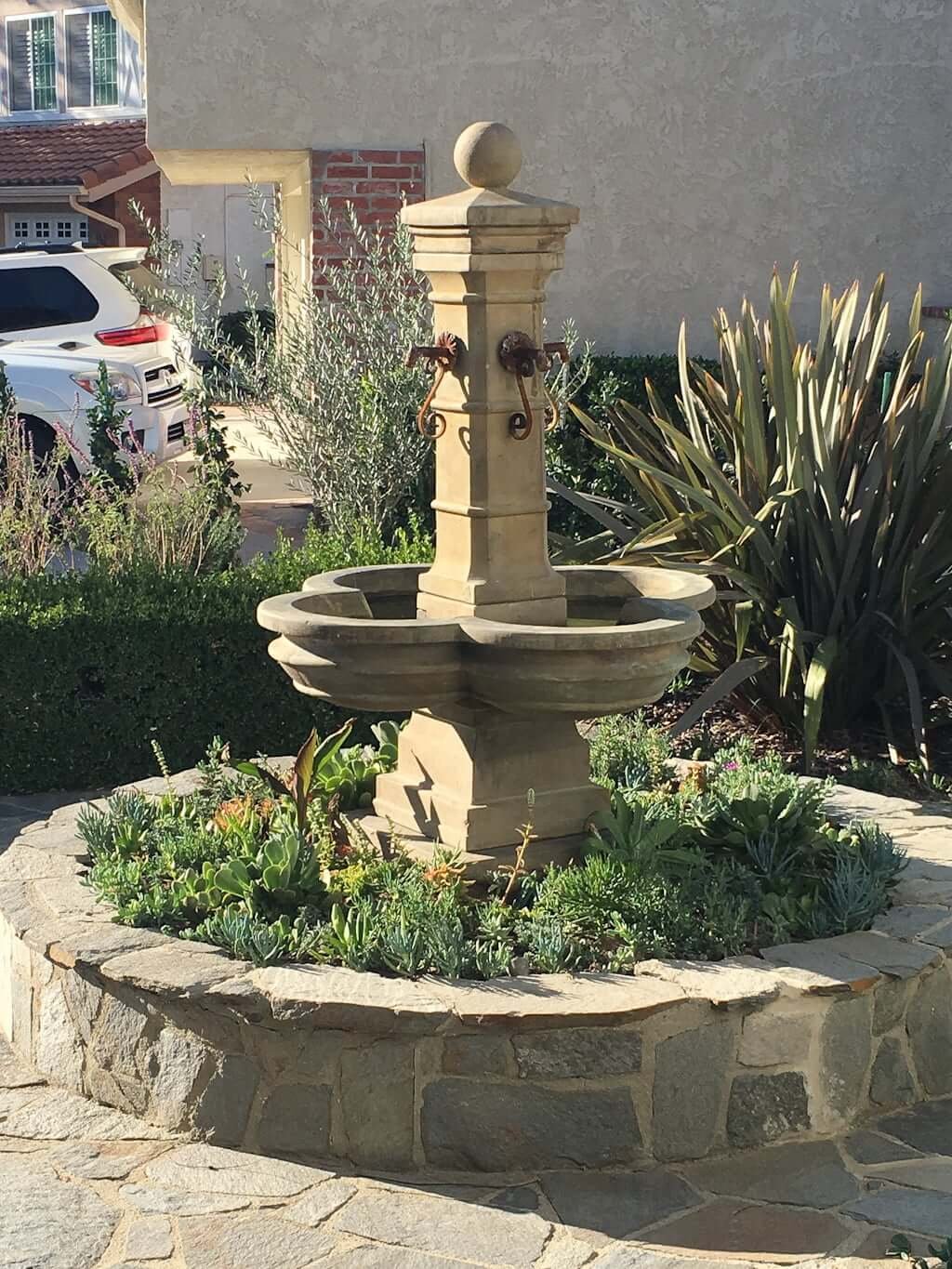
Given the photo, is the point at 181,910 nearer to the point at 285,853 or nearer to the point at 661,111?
the point at 285,853

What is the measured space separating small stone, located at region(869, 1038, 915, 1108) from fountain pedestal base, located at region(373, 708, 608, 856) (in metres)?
A: 1.02

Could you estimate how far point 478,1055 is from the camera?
408cm

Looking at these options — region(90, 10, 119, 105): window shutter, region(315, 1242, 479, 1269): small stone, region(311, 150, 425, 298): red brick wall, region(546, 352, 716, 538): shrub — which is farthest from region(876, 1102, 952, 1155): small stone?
region(90, 10, 119, 105): window shutter

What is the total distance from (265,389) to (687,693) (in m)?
2.92

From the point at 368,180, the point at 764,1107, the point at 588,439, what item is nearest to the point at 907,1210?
the point at 764,1107

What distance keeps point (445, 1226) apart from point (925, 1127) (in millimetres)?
1272

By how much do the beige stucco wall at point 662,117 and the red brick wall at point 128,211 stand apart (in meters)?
15.9

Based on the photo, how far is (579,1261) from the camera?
3.73 metres

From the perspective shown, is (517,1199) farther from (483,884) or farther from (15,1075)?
(15,1075)

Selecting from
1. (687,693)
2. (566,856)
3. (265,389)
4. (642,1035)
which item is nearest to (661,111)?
(265,389)

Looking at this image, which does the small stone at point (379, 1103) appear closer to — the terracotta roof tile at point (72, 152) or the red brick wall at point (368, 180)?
the red brick wall at point (368, 180)

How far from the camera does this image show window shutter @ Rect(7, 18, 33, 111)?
29188 mm

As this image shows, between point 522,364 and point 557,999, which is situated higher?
point 522,364

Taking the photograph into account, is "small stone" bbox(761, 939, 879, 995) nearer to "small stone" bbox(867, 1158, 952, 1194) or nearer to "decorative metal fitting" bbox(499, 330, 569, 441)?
"small stone" bbox(867, 1158, 952, 1194)
